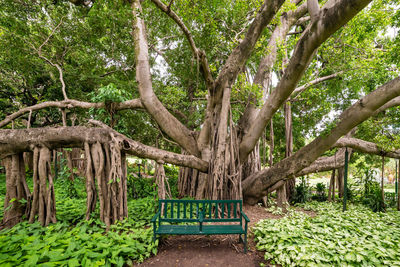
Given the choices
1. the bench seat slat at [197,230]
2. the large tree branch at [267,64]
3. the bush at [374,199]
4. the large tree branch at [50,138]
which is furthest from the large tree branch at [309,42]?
the bush at [374,199]

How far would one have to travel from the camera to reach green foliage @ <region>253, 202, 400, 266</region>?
89.0 inches

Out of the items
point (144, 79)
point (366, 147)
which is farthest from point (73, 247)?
point (366, 147)

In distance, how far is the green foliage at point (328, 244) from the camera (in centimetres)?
226

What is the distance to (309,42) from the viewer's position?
261 centimetres

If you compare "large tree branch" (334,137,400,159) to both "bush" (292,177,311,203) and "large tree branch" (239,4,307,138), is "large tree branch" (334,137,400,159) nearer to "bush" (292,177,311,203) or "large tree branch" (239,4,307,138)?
"bush" (292,177,311,203)

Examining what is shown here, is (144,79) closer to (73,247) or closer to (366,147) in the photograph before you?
(73,247)

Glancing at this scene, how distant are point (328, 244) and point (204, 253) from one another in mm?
1875

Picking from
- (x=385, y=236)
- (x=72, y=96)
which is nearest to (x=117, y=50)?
(x=72, y=96)

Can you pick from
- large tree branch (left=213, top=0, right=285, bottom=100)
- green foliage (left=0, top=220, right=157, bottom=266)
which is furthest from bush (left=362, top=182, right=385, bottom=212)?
green foliage (left=0, top=220, right=157, bottom=266)

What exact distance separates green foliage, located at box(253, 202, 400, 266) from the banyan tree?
1.13 m

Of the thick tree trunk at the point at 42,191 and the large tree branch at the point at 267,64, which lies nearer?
the thick tree trunk at the point at 42,191

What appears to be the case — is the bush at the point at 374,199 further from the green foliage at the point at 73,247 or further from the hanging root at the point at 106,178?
the hanging root at the point at 106,178

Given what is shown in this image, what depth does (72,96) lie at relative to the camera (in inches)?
257

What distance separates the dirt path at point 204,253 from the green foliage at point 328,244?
266 mm
